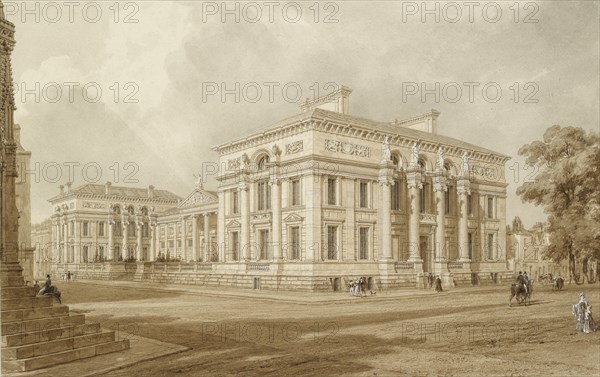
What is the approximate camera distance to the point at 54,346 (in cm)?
1034

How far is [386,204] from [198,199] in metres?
21.4

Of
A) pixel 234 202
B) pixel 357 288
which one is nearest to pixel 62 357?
pixel 357 288

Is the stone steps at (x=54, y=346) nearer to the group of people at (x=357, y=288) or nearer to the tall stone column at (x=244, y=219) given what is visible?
the group of people at (x=357, y=288)

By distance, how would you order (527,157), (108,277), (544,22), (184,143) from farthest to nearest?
1. (108,277)
2. (527,157)
3. (544,22)
4. (184,143)

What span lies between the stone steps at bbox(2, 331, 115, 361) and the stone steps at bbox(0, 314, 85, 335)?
0.46 meters

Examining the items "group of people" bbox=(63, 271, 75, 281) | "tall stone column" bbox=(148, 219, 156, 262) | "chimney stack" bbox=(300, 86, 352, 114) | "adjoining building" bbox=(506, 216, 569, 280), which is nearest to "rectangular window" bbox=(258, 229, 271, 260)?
"chimney stack" bbox=(300, 86, 352, 114)

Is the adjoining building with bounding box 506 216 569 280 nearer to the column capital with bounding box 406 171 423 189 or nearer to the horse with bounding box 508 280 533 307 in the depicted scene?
the horse with bounding box 508 280 533 307

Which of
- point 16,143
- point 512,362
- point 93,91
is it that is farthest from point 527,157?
point 16,143

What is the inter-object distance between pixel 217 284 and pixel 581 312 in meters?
25.9

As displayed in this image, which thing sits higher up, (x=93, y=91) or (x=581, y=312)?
(x=93, y=91)

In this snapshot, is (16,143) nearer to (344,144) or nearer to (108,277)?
(344,144)

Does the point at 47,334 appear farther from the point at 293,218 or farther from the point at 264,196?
the point at 264,196

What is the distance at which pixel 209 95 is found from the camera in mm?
13430

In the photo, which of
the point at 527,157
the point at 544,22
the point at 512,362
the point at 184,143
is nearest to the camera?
the point at 512,362
